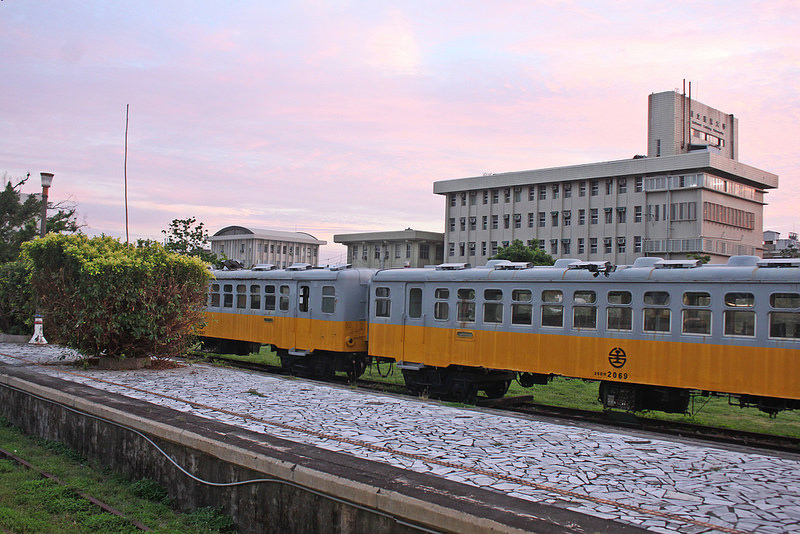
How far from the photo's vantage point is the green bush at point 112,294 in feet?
48.5

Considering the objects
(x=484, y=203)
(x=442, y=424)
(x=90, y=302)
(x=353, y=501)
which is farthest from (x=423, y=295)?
(x=484, y=203)

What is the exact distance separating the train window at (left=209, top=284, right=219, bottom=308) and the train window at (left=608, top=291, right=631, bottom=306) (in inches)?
524

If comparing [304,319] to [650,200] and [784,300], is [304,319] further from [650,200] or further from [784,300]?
[650,200]

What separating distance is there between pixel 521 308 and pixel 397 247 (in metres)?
65.8

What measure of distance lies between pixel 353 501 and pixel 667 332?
7.27 m

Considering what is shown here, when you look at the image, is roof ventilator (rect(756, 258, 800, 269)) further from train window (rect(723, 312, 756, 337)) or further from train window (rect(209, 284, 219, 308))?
train window (rect(209, 284, 219, 308))

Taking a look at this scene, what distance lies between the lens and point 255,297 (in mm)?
19375

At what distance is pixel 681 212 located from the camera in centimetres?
5416

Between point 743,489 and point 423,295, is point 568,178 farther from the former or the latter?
point 743,489

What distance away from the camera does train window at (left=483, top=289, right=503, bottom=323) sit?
13.3 m

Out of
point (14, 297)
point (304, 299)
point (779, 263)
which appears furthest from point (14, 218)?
point (779, 263)

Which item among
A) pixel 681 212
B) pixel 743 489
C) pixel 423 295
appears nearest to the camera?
pixel 743 489

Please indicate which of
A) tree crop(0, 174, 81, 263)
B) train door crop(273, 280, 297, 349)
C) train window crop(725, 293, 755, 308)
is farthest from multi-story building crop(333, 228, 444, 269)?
train window crop(725, 293, 755, 308)

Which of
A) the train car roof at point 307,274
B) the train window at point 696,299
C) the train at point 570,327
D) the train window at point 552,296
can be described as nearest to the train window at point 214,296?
the train car roof at point 307,274
